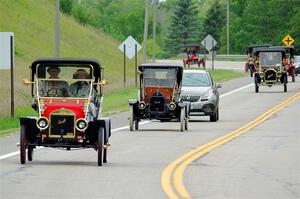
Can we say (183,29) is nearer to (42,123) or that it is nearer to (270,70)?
(270,70)

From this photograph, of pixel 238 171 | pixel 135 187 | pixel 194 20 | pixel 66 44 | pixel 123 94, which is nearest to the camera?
pixel 135 187

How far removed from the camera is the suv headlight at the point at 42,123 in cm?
1825

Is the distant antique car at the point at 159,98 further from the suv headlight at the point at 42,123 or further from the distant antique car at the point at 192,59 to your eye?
the distant antique car at the point at 192,59

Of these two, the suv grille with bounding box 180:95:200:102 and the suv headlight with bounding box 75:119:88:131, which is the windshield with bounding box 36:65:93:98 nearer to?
the suv headlight with bounding box 75:119:88:131

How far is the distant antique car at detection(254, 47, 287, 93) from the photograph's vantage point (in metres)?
53.8

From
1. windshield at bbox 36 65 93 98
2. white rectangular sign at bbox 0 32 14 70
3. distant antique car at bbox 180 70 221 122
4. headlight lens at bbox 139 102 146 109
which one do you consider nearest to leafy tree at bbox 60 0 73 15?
white rectangular sign at bbox 0 32 14 70

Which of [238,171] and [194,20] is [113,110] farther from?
[194,20]

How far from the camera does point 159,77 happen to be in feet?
95.9

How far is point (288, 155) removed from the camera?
69.7ft

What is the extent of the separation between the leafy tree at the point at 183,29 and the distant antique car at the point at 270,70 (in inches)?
3894

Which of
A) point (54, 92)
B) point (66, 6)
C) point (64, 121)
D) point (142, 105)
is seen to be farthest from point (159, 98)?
point (66, 6)

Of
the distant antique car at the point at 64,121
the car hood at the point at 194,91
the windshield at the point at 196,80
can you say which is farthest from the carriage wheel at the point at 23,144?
the windshield at the point at 196,80

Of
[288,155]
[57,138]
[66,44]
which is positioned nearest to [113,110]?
[288,155]

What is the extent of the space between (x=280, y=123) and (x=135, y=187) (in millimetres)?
18021
